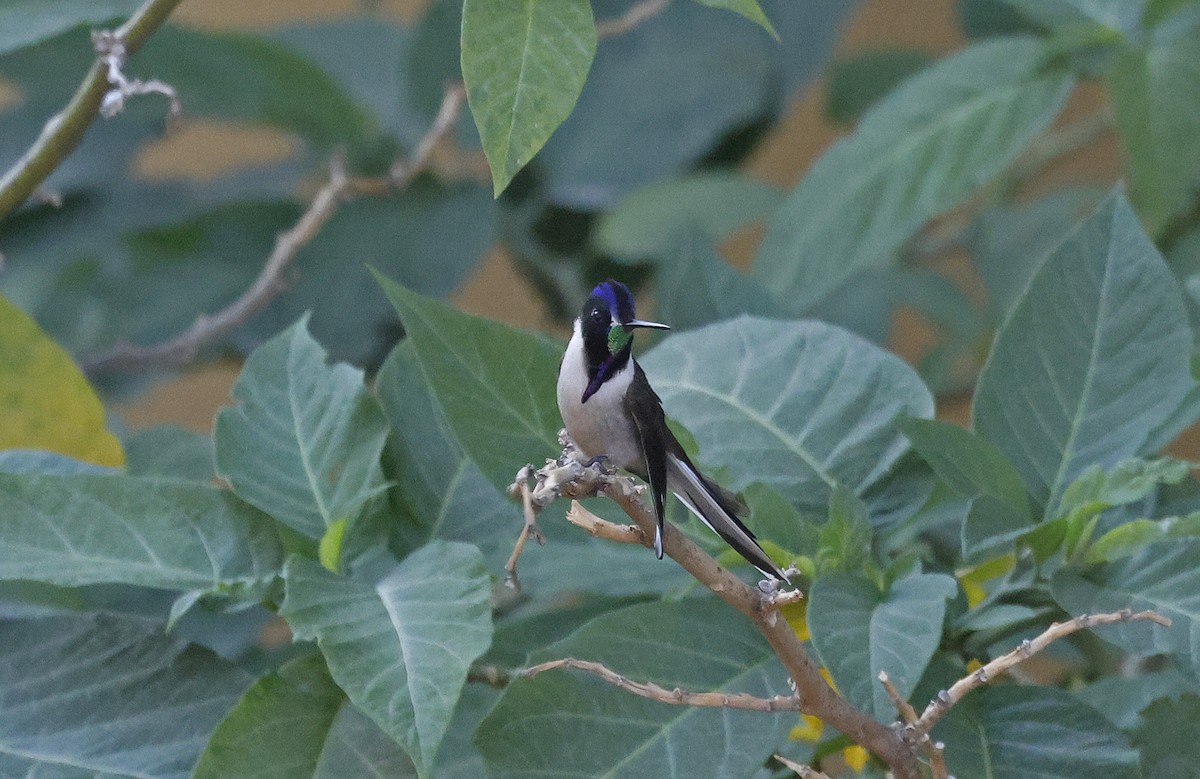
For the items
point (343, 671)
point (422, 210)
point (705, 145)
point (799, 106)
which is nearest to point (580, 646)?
point (343, 671)

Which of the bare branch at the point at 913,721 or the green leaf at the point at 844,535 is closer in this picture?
the bare branch at the point at 913,721

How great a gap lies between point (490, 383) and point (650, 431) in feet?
0.39

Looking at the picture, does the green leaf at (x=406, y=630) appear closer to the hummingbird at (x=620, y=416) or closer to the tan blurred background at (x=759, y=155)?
the hummingbird at (x=620, y=416)

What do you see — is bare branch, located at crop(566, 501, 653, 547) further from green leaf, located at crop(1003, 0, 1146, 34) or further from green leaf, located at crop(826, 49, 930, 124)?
green leaf, located at crop(826, 49, 930, 124)

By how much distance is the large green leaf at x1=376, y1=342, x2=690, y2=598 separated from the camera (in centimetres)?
44

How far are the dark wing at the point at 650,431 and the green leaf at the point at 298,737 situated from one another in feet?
0.49

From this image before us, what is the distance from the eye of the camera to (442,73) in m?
0.95

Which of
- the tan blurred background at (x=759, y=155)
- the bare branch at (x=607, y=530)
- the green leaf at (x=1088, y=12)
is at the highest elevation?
the green leaf at (x=1088, y=12)

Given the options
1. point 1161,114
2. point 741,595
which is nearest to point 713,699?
point 741,595

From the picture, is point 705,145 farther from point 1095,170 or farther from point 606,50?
point 1095,170

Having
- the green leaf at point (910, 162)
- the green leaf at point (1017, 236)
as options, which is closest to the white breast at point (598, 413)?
the green leaf at point (910, 162)

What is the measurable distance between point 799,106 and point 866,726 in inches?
46.3

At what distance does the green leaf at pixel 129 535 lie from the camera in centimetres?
39

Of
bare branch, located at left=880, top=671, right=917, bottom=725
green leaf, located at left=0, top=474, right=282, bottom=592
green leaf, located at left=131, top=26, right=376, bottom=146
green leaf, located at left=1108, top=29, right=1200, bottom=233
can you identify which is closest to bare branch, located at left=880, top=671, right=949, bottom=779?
bare branch, located at left=880, top=671, right=917, bottom=725
